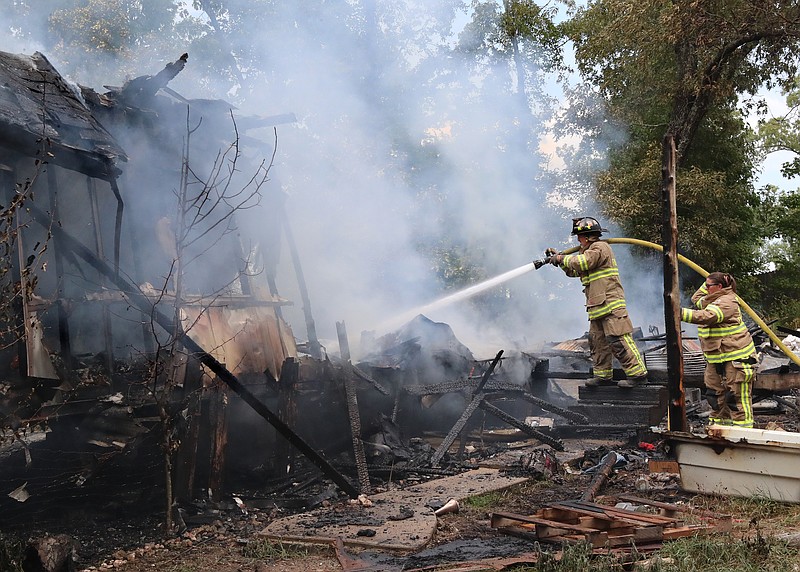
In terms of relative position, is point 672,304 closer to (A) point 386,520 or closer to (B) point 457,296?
(A) point 386,520

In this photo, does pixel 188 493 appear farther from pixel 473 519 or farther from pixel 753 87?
pixel 753 87

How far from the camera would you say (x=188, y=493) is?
6312 mm

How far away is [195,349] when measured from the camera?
6137 mm

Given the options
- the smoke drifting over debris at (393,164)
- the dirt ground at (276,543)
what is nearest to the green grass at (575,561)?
the dirt ground at (276,543)

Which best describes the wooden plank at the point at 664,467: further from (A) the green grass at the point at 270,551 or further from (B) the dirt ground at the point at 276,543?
(A) the green grass at the point at 270,551

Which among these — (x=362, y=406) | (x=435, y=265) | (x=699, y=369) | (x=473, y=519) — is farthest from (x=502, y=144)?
(x=473, y=519)

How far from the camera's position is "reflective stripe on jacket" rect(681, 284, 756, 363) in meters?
7.49

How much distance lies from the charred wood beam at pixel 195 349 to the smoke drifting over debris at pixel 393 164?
2.91 m

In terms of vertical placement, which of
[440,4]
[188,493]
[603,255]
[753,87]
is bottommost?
[188,493]

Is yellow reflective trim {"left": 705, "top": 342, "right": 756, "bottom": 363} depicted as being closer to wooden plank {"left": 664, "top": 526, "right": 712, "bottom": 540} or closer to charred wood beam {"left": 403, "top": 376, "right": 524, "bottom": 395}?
charred wood beam {"left": 403, "top": 376, "right": 524, "bottom": 395}

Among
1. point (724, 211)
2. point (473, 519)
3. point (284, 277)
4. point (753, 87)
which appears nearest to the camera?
point (473, 519)

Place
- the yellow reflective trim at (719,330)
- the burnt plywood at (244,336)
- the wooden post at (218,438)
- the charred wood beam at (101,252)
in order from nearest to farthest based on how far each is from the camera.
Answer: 1. the wooden post at (218,438)
2. the charred wood beam at (101,252)
3. the yellow reflective trim at (719,330)
4. the burnt plywood at (244,336)

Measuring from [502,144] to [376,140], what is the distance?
522 centimetres

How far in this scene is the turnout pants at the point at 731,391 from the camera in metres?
7.54
